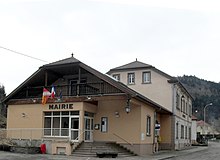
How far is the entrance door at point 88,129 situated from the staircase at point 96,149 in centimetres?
156

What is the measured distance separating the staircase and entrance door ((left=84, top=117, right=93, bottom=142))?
61.5 inches

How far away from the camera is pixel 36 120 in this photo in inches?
1160

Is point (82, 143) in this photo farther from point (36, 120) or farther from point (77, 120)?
point (36, 120)

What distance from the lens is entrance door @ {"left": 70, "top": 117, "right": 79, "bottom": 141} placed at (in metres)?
26.9

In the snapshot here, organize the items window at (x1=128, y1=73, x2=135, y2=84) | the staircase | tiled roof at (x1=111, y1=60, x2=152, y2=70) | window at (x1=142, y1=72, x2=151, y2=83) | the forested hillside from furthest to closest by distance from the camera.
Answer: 1. the forested hillside
2. window at (x1=128, y1=73, x2=135, y2=84)
3. tiled roof at (x1=111, y1=60, x2=152, y2=70)
4. window at (x1=142, y1=72, x2=151, y2=83)
5. the staircase

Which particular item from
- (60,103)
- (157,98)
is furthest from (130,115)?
(157,98)

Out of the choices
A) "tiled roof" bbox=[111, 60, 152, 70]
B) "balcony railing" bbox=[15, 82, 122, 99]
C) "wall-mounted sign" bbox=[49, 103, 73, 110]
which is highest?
"tiled roof" bbox=[111, 60, 152, 70]

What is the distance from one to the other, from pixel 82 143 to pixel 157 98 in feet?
44.6

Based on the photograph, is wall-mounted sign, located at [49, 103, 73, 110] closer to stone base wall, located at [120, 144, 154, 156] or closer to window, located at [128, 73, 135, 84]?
stone base wall, located at [120, 144, 154, 156]

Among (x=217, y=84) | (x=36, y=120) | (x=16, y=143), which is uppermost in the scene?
(x=217, y=84)

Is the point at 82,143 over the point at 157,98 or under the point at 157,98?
under

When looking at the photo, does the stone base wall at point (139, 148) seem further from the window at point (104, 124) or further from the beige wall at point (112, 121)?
the window at point (104, 124)

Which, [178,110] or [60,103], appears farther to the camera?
[178,110]

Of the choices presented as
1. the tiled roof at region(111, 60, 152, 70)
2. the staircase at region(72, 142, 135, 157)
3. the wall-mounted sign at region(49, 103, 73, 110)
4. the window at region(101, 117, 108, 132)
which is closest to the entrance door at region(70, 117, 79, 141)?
the staircase at region(72, 142, 135, 157)
